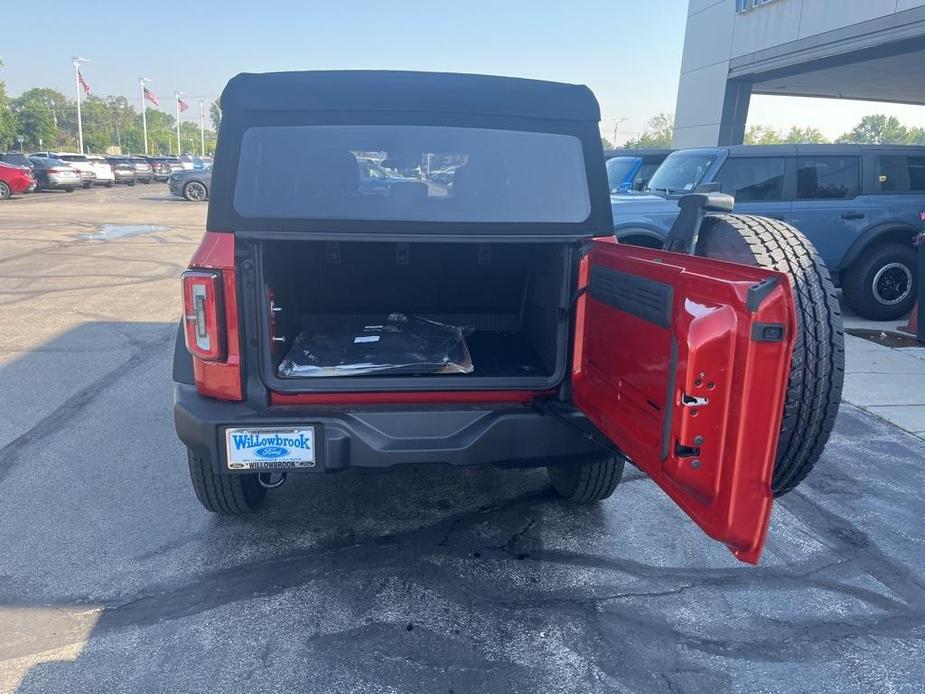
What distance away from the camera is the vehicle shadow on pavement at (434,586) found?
251cm

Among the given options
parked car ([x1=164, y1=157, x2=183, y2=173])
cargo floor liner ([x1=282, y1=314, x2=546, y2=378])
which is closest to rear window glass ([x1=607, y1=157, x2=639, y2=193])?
cargo floor liner ([x1=282, y1=314, x2=546, y2=378])

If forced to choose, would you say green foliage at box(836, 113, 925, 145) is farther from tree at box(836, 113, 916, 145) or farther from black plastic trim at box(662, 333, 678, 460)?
black plastic trim at box(662, 333, 678, 460)

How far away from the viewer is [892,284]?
340 inches

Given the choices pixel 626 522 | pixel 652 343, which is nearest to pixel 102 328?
pixel 626 522

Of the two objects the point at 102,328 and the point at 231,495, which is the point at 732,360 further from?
the point at 102,328

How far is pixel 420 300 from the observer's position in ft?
13.7

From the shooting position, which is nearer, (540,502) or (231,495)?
(231,495)

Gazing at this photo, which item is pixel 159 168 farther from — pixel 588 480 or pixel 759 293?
pixel 759 293

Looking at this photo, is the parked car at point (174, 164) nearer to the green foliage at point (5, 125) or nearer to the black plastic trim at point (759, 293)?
the green foliage at point (5, 125)

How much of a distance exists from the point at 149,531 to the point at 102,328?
4.63 metres

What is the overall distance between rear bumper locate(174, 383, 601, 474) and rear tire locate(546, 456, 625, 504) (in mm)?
594

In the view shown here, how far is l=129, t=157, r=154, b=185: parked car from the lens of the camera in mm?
37344

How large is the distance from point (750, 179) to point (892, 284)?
2.36m

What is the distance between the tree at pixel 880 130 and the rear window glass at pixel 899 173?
8201cm
